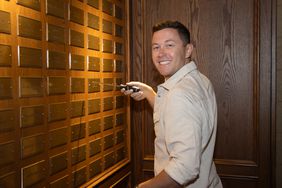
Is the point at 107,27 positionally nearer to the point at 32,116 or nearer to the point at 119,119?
the point at 119,119

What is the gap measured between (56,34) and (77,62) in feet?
0.85

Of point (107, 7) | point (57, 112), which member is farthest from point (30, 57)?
point (107, 7)

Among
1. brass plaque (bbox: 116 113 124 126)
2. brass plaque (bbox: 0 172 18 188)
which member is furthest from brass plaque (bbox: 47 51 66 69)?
brass plaque (bbox: 116 113 124 126)

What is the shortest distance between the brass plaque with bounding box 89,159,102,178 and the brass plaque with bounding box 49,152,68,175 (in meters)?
0.31

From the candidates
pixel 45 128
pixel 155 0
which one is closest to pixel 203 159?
pixel 45 128

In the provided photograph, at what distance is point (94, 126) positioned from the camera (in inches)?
85.6

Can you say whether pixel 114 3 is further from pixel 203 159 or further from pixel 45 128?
pixel 203 159

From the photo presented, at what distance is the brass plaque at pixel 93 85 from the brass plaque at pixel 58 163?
472 millimetres

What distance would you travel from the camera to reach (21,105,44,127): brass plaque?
1.50m

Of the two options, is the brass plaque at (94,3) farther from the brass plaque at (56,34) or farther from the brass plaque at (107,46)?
the brass plaque at (56,34)

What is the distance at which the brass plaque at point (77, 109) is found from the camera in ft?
6.31

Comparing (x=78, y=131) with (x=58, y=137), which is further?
(x=78, y=131)

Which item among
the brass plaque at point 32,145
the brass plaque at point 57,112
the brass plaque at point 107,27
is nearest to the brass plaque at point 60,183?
the brass plaque at point 32,145

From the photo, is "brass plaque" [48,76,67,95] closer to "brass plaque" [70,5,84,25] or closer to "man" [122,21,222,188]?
"brass plaque" [70,5,84,25]
